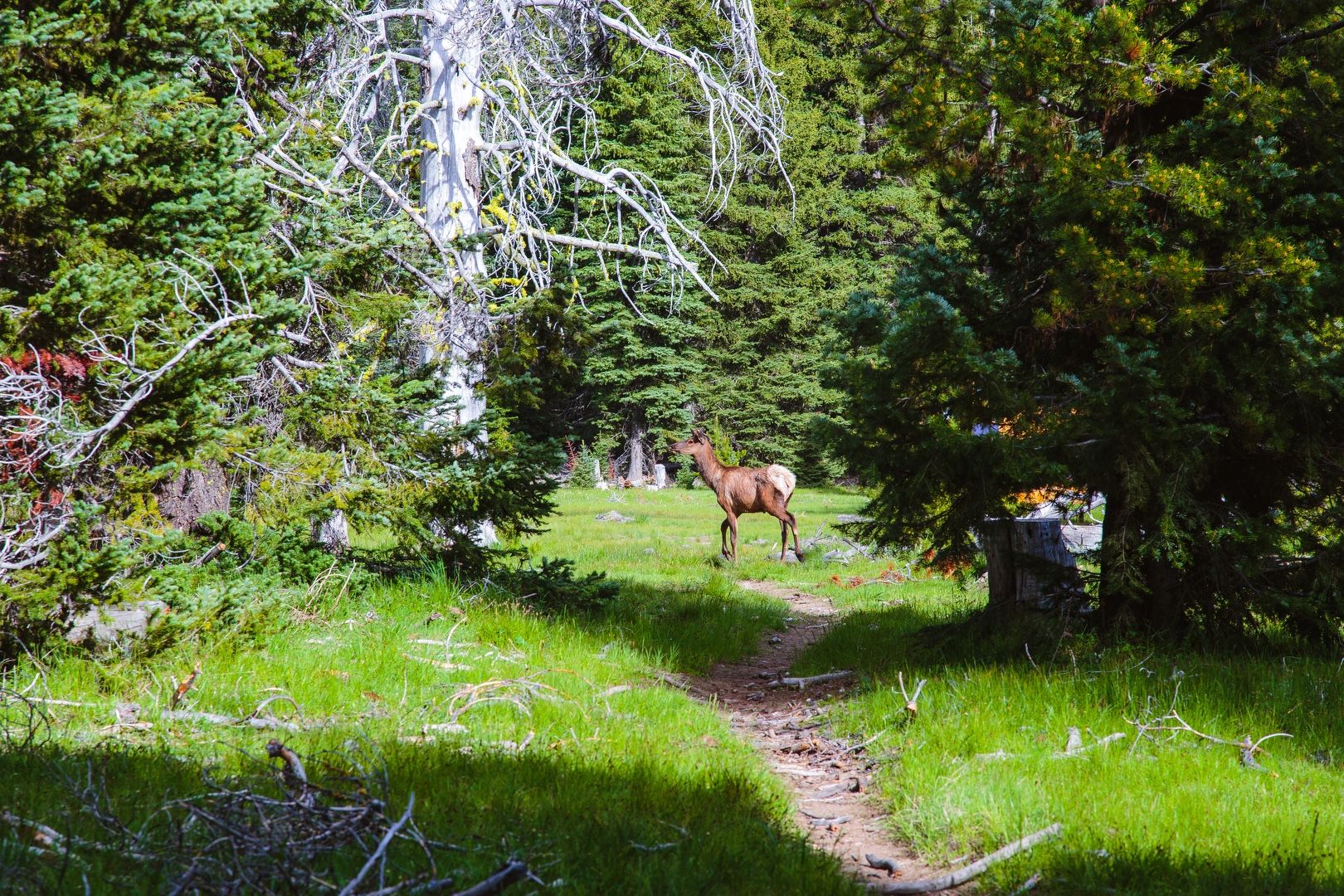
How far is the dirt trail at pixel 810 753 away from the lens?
3.79m

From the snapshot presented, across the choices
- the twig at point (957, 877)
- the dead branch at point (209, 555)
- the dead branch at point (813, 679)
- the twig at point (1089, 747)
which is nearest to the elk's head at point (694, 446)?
the dead branch at point (813, 679)

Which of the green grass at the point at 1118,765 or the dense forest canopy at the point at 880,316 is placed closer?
the green grass at the point at 1118,765

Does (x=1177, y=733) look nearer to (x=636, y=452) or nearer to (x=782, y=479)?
(x=782, y=479)

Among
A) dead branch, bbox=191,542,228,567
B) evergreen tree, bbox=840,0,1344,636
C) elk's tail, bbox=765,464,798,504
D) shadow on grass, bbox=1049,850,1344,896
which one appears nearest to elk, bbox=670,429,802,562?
elk's tail, bbox=765,464,798,504

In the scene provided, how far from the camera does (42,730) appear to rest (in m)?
3.78

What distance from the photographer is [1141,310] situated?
557 centimetres

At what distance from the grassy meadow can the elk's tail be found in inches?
272

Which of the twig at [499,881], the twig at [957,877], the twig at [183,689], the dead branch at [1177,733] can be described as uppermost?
the twig at [499,881]

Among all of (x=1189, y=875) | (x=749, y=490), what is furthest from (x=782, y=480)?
(x=1189, y=875)

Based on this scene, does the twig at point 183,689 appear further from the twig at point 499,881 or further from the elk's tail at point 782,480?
the elk's tail at point 782,480

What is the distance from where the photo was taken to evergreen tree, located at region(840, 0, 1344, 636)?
17.1 ft

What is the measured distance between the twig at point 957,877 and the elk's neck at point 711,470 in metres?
10.9

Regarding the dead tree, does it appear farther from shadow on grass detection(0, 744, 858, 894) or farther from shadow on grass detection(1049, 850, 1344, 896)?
shadow on grass detection(1049, 850, 1344, 896)

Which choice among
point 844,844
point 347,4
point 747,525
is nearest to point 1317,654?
point 844,844
